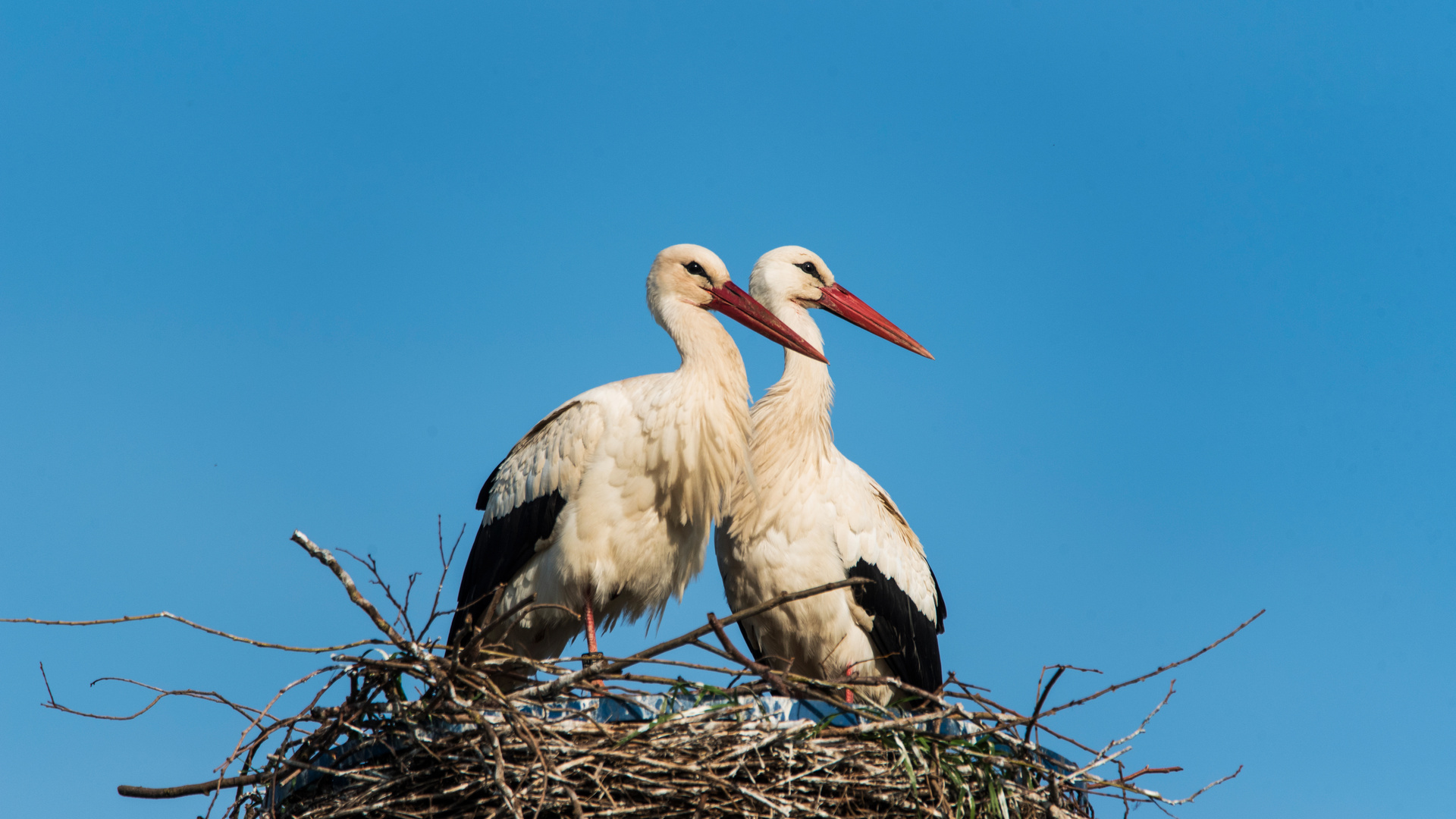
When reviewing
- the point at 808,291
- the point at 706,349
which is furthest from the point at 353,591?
the point at 808,291

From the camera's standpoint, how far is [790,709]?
3.90 metres

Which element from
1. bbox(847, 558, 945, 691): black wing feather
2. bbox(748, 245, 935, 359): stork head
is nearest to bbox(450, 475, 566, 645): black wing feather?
bbox(847, 558, 945, 691): black wing feather

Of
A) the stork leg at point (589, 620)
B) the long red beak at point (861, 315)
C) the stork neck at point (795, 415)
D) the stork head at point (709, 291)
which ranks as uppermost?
the long red beak at point (861, 315)

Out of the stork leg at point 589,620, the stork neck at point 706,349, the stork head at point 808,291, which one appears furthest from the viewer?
the stork head at point 808,291

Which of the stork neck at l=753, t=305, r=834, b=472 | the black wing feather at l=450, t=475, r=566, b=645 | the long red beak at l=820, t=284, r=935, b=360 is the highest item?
the long red beak at l=820, t=284, r=935, b=360

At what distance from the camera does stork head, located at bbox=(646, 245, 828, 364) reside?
544cm

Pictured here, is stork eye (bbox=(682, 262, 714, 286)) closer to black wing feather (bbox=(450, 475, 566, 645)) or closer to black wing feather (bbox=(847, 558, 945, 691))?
black wing feather (bbox=(450, 475, 566, 645))

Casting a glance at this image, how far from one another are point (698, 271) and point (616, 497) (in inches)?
44.9

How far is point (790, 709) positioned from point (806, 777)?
267 mm

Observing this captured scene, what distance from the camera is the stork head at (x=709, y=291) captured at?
5.44m

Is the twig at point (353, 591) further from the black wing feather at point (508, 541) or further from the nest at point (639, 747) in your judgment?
the black wing feather at point (508, 541)

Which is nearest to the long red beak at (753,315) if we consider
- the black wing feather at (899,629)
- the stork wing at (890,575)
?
the stork wing at (890,575)

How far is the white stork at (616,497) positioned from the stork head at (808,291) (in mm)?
753

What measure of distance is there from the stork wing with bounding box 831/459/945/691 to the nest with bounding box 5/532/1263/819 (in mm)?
1275
